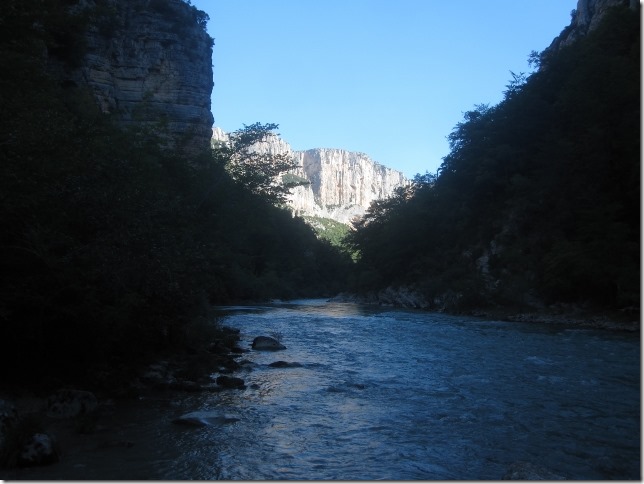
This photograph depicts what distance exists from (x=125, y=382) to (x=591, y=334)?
615 inches

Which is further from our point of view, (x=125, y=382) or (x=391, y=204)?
(x=391, y=204)

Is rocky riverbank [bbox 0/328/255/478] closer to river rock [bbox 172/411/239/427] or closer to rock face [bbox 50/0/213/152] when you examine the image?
river rock [bbox 172/411/239/427]

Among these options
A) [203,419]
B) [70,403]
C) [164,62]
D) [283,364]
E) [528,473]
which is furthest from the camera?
[164,62]

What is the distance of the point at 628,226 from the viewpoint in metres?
24.5

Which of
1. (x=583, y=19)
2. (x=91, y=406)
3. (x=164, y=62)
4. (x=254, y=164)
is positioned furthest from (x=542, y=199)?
(x=91, y=406)

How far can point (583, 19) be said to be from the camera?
46.3 meters

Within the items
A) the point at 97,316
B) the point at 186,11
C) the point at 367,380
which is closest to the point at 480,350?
the point at 367,380

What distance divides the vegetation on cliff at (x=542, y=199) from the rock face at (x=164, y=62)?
20415 mm

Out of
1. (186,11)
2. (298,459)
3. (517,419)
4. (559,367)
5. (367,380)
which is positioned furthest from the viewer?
(186,11)

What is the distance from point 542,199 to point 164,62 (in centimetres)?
3007

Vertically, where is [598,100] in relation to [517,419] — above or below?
above

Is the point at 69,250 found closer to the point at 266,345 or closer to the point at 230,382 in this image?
the point at 230,382

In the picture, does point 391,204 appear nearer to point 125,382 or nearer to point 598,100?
point 598,100

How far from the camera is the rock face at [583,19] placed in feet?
133
